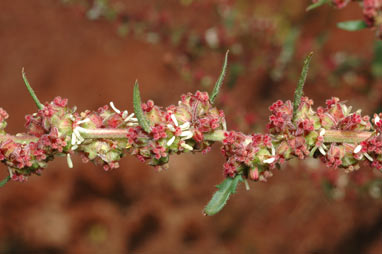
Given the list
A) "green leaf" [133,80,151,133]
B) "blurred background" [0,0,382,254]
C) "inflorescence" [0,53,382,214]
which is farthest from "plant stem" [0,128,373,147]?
"blurred background" [0,0,382,254]

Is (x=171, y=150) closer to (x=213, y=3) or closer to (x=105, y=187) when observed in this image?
(x=213, y=3)

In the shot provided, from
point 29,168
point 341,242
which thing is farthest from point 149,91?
point 29,168

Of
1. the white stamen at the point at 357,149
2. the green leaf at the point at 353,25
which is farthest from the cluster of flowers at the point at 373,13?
the white stamen at the point at 357,149

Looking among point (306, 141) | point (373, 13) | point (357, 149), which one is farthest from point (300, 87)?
point (373, 13)

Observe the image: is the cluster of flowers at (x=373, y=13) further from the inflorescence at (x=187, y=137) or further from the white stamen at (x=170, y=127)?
the white stamen at (x=170, y=127)

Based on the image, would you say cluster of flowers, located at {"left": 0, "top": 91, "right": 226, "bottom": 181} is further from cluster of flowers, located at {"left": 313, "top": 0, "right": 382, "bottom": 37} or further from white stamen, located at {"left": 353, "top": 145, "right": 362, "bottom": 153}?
cluster of flowers, located at {"left": 313, "top": 0, "right": 382, "bottom": 37}

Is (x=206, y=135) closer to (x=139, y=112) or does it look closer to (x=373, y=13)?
(x=139, y=112)
